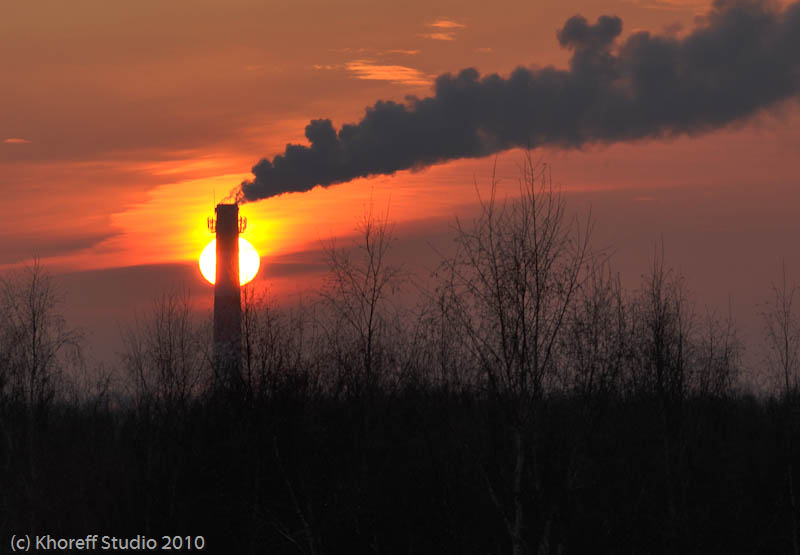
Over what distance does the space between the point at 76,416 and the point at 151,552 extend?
14837 millimetres

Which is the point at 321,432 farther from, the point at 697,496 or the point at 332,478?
the point at 697,496

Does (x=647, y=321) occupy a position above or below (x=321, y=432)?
above

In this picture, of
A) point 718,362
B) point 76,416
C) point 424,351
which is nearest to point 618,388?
point 718,362

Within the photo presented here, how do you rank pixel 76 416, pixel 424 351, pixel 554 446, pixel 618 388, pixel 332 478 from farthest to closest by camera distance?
pixel 76 416 → pixel 424 351 → pixel 618 388 → pixel 332 478 → pixel 554 446

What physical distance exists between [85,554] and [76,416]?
13.3 meters

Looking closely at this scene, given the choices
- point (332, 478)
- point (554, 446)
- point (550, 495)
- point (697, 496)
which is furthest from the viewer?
point (697, 496)

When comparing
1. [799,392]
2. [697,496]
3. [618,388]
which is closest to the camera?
[618,388]

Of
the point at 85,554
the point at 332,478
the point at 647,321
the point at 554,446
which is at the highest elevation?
the point at 647,321

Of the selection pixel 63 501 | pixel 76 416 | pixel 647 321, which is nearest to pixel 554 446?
pixel 647 321

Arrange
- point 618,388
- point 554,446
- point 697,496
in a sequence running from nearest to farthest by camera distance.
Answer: point 554,446 < point 618,388 < point 697,496

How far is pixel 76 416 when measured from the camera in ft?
124

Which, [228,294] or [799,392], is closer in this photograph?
[799,392]

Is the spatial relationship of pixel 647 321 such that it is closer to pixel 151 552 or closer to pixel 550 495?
pixel 550 495

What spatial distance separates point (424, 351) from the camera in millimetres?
27906
